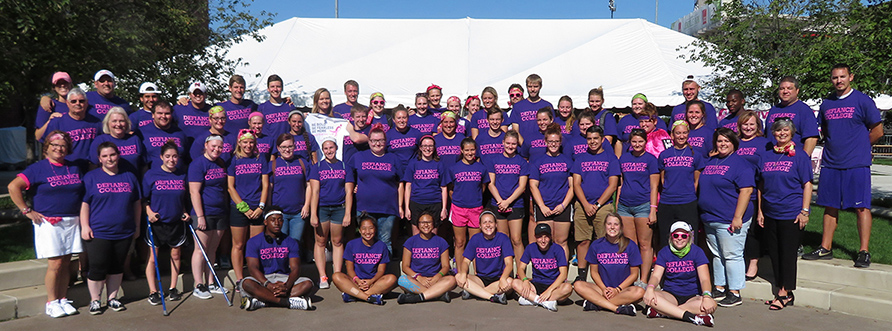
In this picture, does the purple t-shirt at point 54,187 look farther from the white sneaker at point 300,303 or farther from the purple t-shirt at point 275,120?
the purple t-shirt at point 275,120

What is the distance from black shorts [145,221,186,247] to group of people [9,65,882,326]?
0.02 meters

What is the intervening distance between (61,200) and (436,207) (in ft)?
12.3

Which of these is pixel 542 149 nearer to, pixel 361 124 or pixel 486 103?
pixel 486 103

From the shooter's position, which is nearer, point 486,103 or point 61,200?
point 61,200

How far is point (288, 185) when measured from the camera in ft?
23.3

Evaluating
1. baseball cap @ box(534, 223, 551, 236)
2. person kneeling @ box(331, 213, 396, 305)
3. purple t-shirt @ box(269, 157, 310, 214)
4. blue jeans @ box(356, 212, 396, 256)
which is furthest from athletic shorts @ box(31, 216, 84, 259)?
baseball cap @ box(534, 223, 551, 236)

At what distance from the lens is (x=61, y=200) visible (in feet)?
19.5

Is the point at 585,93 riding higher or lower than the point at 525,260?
higher

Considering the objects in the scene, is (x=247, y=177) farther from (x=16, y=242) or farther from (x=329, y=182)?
(x=16, y=242)

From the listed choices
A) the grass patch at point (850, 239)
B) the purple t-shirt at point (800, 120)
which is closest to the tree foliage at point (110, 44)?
the purple t-shirt at point (800, 120)

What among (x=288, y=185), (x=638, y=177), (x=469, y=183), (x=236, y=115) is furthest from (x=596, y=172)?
(x=236, y=115)

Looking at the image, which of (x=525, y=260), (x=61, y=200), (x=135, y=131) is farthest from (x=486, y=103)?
(x=61, y=200)

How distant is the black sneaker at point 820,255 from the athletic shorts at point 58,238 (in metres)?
7.47

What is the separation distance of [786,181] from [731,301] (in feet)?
4.32
